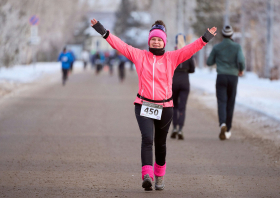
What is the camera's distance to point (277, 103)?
14781 mm

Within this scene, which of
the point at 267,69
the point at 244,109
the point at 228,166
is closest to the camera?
the point at 228,166

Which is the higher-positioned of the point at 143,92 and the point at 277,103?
the point at 143,92

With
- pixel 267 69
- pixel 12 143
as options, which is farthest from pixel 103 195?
pixel 267 69

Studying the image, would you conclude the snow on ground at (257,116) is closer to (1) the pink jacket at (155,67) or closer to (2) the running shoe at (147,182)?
(1) the pink jacket at (155,67)

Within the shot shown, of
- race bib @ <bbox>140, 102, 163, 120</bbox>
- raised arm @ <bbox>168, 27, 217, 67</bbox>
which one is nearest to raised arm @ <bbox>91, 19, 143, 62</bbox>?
raised arm @ <bbox>168, 27, 217, 67</bbox>

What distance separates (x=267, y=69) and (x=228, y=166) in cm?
2156

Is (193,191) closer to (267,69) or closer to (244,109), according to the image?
(244,109)

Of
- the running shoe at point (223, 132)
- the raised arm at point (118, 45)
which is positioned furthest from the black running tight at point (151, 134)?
the running shoe at point (223, 132)

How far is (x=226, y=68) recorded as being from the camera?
30.9 ft

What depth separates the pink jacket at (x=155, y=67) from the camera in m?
5.58

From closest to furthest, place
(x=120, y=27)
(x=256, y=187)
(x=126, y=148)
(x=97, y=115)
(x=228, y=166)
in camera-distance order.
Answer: (x=256, y=187) < (x=228, y=166) < (x=126, y=148) < (x=97, y=115) < (x=120, y=27)

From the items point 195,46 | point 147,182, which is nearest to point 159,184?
point 147,182

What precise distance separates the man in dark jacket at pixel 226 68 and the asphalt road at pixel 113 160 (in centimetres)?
54

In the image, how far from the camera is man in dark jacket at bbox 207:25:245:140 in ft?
30.8
